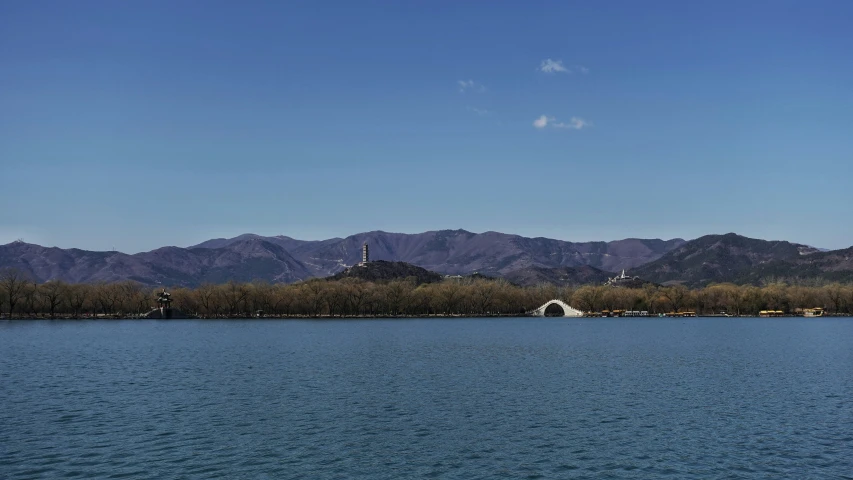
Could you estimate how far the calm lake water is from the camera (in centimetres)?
3388

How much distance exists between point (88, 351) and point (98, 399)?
1988 inches

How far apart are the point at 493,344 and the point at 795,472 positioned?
81.3 metres

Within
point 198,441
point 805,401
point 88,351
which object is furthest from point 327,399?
point 88,351

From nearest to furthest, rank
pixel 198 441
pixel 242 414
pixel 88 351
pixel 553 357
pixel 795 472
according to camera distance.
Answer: pixel 795 472
pixel 198 441
pixel 242 414
pixel 553 357
pixel 88 351

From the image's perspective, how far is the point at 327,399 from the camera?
174 feet

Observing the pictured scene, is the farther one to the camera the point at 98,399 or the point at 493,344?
Answer: the point at 493,344

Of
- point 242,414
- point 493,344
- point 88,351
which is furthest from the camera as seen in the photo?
point 493,344

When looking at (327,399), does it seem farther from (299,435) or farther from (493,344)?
(493,344)

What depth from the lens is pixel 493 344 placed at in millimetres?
113562

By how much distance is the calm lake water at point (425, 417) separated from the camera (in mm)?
33875

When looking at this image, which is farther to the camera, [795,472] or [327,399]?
[327,399]

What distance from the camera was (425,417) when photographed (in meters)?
45.7

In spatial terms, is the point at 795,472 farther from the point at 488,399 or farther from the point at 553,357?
the point at 553,357

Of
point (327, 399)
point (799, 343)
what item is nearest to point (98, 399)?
point (327, 399)
